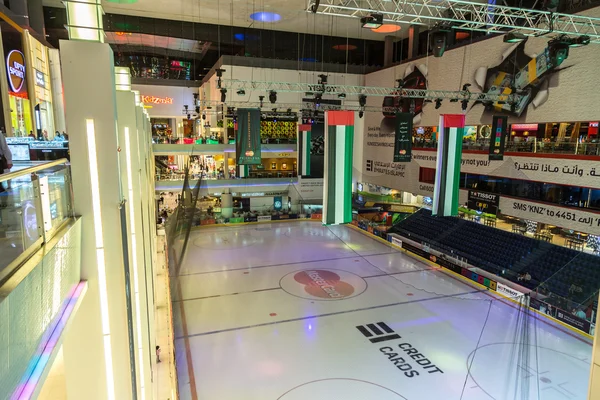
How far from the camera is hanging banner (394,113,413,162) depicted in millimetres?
15406

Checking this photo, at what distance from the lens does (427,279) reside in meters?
14.9

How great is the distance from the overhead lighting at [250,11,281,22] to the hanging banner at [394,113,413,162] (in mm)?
9169

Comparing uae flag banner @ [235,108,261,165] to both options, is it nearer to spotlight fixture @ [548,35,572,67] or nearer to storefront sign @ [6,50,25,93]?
storefront sign @ [6,50,25,93]

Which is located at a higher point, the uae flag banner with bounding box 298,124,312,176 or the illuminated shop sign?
the illuminated shop sign

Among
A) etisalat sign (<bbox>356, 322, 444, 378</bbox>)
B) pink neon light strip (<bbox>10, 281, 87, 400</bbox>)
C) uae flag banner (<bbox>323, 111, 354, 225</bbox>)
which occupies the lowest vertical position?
etisalat sign (<bbox>356, 322, 444, 378</bbox>)

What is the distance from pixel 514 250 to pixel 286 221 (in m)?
13.5

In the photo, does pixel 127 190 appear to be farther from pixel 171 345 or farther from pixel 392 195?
pixel 392 195

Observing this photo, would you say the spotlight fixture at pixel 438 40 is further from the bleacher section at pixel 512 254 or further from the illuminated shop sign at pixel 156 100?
the illuminated shop sign at pixel 156 100

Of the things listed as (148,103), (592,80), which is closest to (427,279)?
(592,80)

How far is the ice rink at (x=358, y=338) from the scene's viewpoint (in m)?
8.47

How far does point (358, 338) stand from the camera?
10578 millimetres

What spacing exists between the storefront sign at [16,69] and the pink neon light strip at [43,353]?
528 inches

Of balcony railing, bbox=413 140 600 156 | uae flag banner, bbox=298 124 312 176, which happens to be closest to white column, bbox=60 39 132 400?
balcony railing, bbox=413 140 600 156

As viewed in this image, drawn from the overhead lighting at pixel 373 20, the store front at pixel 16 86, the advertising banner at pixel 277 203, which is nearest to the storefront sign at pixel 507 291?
the overhead lighting at pixel 373 20
